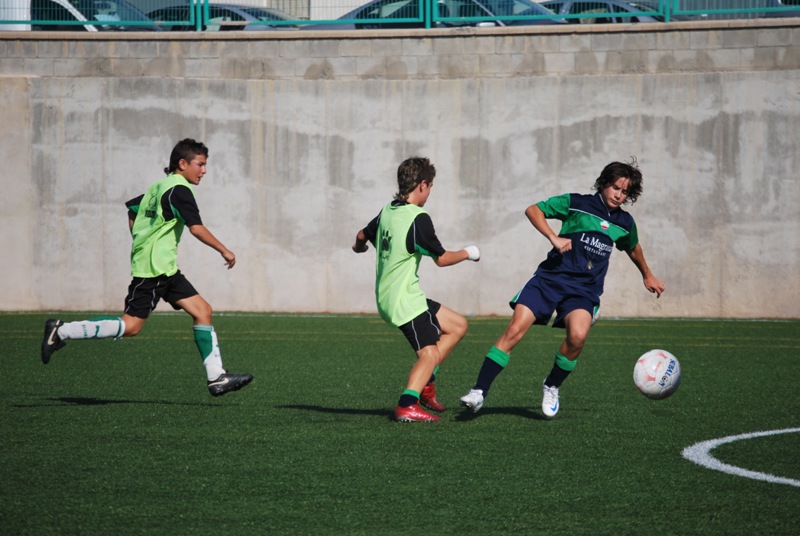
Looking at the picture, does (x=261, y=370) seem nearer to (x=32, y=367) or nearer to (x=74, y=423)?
→ (x=32, y=367)

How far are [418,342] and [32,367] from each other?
4.08m

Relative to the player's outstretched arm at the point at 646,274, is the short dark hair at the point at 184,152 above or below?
above

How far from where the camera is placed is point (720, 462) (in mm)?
5500

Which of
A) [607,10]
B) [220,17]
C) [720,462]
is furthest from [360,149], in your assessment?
[720,462]

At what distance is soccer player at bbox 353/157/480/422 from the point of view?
6.60m

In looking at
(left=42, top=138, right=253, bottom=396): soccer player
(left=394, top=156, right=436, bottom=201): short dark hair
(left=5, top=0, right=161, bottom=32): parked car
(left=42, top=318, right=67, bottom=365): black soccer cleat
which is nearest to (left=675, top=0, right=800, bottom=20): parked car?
(left=5, top=0, right=161, bottom=32): parked car

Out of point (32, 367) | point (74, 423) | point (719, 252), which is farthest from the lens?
point (719, 252)

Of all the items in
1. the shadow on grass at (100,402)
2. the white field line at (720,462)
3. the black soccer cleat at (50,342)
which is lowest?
the shadow on grass at (100,402)

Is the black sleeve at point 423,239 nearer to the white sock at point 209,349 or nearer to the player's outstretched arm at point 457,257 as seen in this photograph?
the player's outstretched arm at point 457,257

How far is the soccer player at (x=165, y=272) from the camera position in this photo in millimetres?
7312

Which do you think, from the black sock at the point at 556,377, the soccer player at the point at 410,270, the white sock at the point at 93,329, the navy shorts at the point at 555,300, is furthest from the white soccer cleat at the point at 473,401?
the white sock at the point at 93,329

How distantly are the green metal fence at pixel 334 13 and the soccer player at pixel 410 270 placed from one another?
30.0 feet

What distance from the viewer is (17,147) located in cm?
1570

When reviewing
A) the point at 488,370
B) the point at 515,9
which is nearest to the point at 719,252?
the point at 515,9
